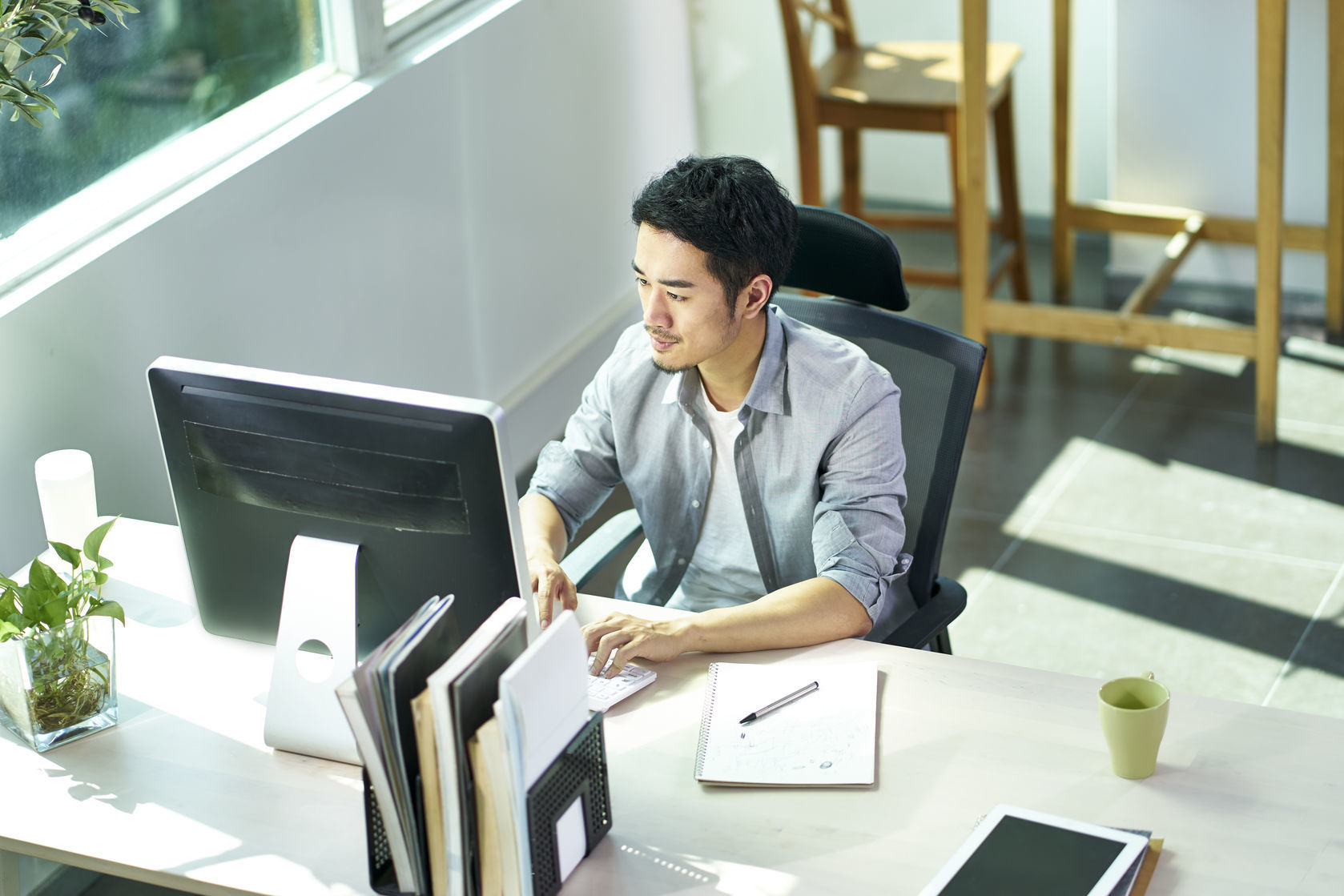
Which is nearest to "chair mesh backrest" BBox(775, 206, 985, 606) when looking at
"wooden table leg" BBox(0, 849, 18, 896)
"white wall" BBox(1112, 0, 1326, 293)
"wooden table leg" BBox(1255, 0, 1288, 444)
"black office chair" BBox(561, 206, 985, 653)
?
"black office chair" BBox(561, 206, 985, 653)

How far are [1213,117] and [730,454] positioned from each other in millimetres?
2842

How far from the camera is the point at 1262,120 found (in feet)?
10.8

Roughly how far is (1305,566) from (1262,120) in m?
1.00

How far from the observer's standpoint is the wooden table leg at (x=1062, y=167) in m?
4.19

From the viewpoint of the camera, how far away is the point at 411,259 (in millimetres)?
3121

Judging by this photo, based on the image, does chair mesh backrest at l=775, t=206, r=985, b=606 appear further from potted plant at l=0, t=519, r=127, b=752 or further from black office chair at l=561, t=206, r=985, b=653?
potted plant at l=0, t=519, r=127, b=752

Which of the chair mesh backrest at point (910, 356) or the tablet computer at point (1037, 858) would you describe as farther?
the chair mesh backrest at point (910, 356)

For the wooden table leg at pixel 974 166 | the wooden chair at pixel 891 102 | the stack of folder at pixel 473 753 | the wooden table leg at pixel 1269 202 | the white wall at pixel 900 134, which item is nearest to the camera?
the stack of folder at pixel 473 753

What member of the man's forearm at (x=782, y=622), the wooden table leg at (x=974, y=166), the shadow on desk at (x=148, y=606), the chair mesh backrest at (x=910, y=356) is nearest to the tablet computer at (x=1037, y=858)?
the man's forearm at (x=782, y=622)

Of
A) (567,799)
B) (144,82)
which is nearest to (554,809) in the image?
(567,799)

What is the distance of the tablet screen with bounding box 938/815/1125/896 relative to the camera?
1.30 m

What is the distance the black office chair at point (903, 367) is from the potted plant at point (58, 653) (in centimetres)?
61

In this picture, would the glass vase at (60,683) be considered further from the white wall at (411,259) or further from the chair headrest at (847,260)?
the chair headrest at (847,260)

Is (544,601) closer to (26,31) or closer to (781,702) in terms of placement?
(781,702)
